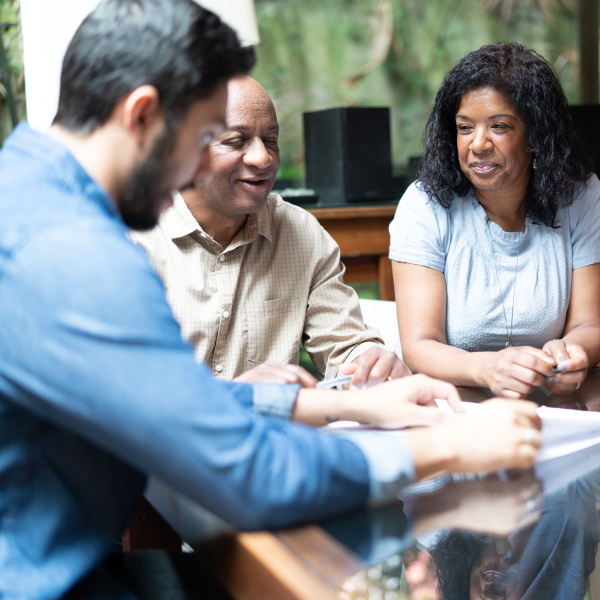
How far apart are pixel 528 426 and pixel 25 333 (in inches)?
19.4

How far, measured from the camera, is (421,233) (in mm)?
1754

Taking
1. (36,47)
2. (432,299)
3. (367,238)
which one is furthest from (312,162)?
(432,299)

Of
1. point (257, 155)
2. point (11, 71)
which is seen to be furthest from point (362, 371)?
point (11, 71)

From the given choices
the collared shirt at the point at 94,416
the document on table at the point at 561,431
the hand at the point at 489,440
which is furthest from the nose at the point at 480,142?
the collared shirt at the point at 94,416

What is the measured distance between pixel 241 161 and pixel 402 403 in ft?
2.45

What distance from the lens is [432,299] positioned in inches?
66.5

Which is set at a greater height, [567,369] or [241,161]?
[241,161]

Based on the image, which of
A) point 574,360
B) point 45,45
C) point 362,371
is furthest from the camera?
point 45,45

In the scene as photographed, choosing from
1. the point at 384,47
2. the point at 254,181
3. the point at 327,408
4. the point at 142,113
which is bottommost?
the point at 327,408

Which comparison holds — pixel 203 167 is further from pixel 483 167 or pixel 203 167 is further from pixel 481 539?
pixel 483 167

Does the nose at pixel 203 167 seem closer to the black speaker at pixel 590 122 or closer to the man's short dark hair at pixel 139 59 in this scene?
the man's short dark hair at pixel 139 59

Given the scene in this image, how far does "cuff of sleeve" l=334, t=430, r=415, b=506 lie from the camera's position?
2.46ft

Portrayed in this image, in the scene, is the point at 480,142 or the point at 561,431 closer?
the point at 561,431

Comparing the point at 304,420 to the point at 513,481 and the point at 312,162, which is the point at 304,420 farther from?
the point at 312,162
